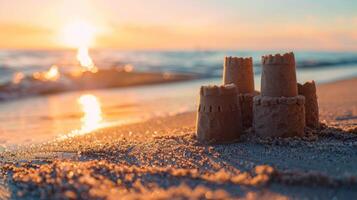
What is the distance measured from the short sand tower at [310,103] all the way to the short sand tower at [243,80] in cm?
53

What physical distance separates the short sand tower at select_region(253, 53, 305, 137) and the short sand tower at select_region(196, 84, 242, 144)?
0.72ft

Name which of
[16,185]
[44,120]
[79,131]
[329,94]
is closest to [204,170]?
[16,185]

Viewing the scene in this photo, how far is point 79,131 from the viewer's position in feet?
22.7

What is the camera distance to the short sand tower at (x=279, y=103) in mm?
4422

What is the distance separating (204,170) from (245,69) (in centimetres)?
163

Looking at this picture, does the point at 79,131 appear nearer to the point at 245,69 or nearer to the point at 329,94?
the point at 245,69

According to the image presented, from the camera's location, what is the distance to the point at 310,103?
495cm

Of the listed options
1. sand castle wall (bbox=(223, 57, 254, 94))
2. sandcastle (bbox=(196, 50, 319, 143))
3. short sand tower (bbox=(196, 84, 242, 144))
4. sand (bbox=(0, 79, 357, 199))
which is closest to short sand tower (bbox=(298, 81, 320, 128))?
sand (bbox=(0, 79, 357, 199))

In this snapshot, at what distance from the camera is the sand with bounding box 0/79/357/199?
3.14 metres

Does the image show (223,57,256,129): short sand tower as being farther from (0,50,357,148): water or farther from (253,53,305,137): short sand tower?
(0,50,357,148): water

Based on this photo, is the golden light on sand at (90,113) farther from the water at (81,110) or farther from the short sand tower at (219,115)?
the short sand tower at (219,115)

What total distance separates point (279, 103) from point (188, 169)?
1.21m

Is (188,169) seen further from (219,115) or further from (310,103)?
(310,103)

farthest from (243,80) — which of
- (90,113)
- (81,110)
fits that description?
(81,110)
